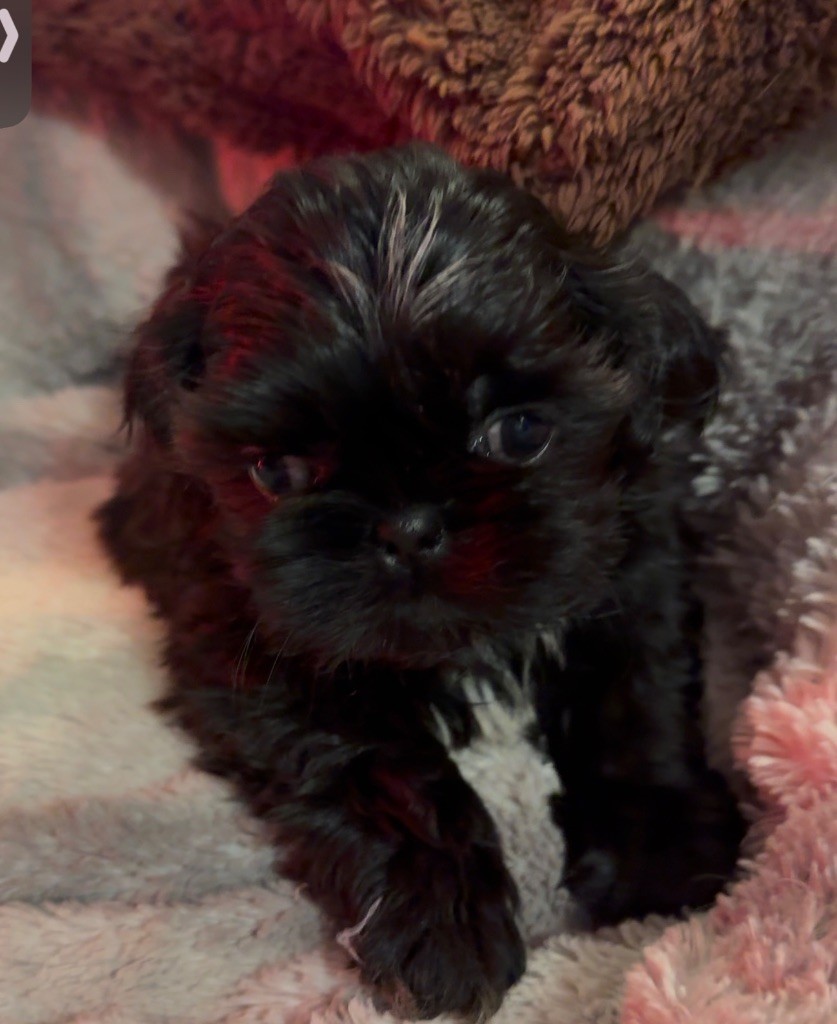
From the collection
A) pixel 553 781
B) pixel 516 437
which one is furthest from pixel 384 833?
pixel 516 437

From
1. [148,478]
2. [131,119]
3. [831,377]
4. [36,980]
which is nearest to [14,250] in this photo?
[131,119]

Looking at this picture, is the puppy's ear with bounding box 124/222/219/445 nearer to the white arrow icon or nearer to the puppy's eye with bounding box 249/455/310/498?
the puppy's eye with bounding box 249/455/310/498

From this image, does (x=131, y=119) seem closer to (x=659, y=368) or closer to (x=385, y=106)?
(x=385, y=106)

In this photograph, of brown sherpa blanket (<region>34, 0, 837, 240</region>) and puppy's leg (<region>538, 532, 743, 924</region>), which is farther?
brown sherpa blanket (<region>34, 0, 837, 240</region>)

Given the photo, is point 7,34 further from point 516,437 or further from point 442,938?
point 442,938

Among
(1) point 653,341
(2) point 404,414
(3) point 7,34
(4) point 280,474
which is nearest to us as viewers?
(2) point 404,414

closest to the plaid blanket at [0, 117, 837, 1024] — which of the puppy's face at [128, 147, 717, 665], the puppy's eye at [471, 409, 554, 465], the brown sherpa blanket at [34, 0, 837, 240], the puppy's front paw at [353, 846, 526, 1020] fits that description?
the puppy's front paw at [353, 846, 526, 1020]

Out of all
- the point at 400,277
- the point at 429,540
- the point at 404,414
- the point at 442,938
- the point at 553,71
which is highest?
the point at 553,71
